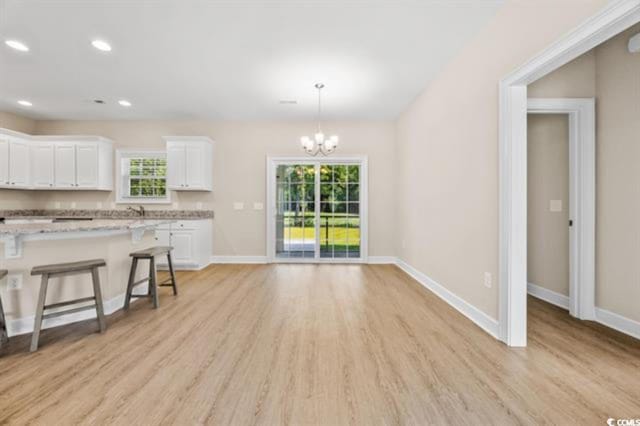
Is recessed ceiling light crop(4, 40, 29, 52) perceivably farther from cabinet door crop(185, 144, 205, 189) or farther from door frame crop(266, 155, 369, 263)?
door frame crop(266, 155, 369, 263)

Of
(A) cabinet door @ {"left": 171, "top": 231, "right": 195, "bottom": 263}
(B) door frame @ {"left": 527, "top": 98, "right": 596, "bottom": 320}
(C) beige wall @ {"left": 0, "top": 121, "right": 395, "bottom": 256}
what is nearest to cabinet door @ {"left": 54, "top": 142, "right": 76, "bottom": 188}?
(C) beige wall @ {"left": 0, "top": 121, "right": 395, "bottom": 256}

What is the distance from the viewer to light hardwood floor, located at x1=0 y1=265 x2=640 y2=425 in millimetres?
1481

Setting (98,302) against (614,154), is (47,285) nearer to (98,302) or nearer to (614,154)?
(98,302)

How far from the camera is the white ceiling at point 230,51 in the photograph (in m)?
2.44

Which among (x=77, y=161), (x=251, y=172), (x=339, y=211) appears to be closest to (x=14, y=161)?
(x=77, y=161)

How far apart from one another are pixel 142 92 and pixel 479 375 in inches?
213

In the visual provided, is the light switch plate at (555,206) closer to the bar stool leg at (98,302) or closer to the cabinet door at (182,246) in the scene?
the bar stool leg at (98,302)

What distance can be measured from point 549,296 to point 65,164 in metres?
8.03

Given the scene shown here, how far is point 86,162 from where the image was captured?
16.9ft

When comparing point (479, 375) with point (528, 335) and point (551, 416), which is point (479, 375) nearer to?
point (551, 416)

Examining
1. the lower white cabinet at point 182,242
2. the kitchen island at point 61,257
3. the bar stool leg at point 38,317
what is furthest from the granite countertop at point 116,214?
the bar stool leg at point 38,317

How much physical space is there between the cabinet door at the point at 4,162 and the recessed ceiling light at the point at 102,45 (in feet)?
11.4

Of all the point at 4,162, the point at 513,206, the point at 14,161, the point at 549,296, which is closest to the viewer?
the point at 513,206

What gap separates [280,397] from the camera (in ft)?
5.26
